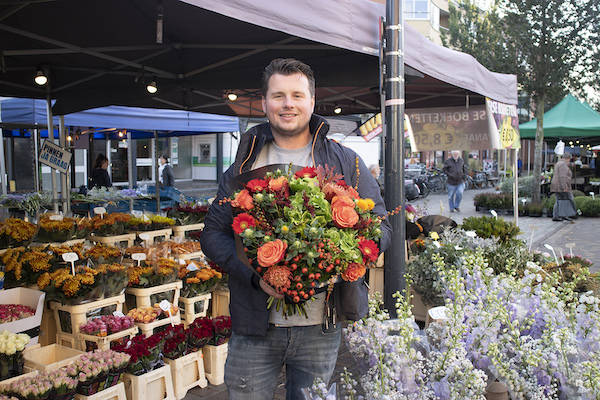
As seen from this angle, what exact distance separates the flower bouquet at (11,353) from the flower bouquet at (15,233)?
159 cm

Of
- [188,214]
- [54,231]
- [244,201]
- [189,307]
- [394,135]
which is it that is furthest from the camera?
[188,214]

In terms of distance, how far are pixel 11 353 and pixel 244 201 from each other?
2.19 m

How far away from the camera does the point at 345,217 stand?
1438 mm

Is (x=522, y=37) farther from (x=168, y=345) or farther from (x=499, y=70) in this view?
(x=168, y=345)

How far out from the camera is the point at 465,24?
1641 cm

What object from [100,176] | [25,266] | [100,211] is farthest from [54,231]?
[100,176]

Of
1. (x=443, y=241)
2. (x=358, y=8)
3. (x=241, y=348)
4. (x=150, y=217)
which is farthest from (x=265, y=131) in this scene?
(x=150, y=217)

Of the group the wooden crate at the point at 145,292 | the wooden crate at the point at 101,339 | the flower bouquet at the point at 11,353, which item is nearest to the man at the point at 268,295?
the flower bouquet at the point at 11,353

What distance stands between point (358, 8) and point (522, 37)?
1146cm

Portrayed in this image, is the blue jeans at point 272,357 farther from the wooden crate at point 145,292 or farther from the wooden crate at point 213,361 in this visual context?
the wooden crate at point 145,292

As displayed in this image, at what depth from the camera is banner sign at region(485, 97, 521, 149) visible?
6117 mm

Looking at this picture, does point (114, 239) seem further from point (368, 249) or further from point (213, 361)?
point (368, 249)

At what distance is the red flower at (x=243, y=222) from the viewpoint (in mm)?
1473

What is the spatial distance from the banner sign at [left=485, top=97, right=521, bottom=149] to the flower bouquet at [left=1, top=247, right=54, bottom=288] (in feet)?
16.7
